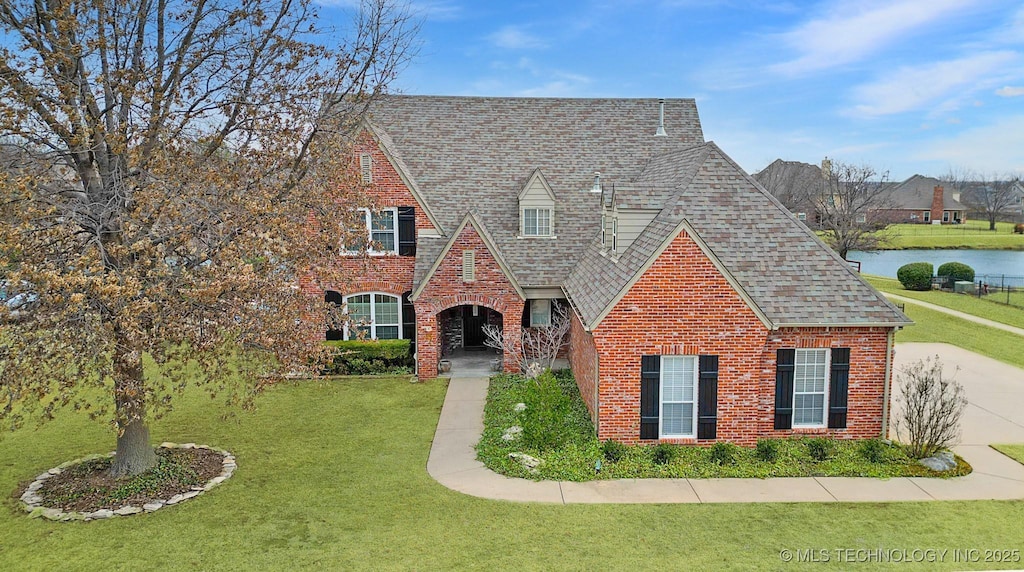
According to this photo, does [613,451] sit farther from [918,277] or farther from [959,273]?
[959,273]

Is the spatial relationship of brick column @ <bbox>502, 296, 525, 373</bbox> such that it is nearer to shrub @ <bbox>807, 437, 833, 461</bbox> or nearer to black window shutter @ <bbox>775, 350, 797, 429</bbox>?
black window shutter @ <bbox>775, 350, 797, 429</bbox>

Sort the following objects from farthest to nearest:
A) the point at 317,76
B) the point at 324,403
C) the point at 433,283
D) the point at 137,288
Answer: the point at 433,283
the point at 324,403
the point at 317,76
the point at 137,288

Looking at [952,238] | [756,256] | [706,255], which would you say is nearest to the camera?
[706,255]

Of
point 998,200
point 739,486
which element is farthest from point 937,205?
point 739,486

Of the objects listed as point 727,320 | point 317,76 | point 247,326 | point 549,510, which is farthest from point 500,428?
point 317,76

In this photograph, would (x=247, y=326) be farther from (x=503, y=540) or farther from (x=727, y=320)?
(x=727, y=320)

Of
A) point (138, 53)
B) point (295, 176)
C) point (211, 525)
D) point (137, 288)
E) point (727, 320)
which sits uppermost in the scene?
point (138, 53)
